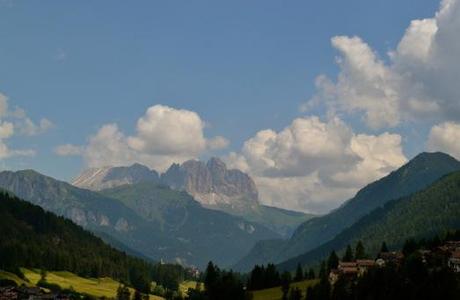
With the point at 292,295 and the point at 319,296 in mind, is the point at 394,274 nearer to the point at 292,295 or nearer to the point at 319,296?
the point at 319,296

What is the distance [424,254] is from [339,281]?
25.8 metres

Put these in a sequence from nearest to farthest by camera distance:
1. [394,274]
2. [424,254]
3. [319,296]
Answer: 1. [394,274]
2. [319,296]
3. [424,254]

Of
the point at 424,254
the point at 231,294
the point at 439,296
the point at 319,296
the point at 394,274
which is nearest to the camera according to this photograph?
the point at 439,296

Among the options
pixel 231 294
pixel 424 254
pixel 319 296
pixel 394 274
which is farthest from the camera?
pixel 231 294

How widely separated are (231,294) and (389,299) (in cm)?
5863

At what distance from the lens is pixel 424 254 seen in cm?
18325

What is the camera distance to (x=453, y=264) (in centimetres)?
17762

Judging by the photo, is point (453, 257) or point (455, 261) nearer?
point (455, 261)

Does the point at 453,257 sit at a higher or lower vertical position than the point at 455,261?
higher

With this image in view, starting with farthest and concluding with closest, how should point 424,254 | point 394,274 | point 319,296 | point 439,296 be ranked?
point 424,254 → point 319,296 → point 394,274 → point 439,296

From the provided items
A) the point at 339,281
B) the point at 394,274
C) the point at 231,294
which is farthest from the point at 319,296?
the point at 231,294

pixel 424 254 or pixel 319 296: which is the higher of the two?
pixel 424 254

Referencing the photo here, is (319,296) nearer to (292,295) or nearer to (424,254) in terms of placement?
(292,295)

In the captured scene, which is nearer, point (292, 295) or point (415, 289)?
point (415, 289)
